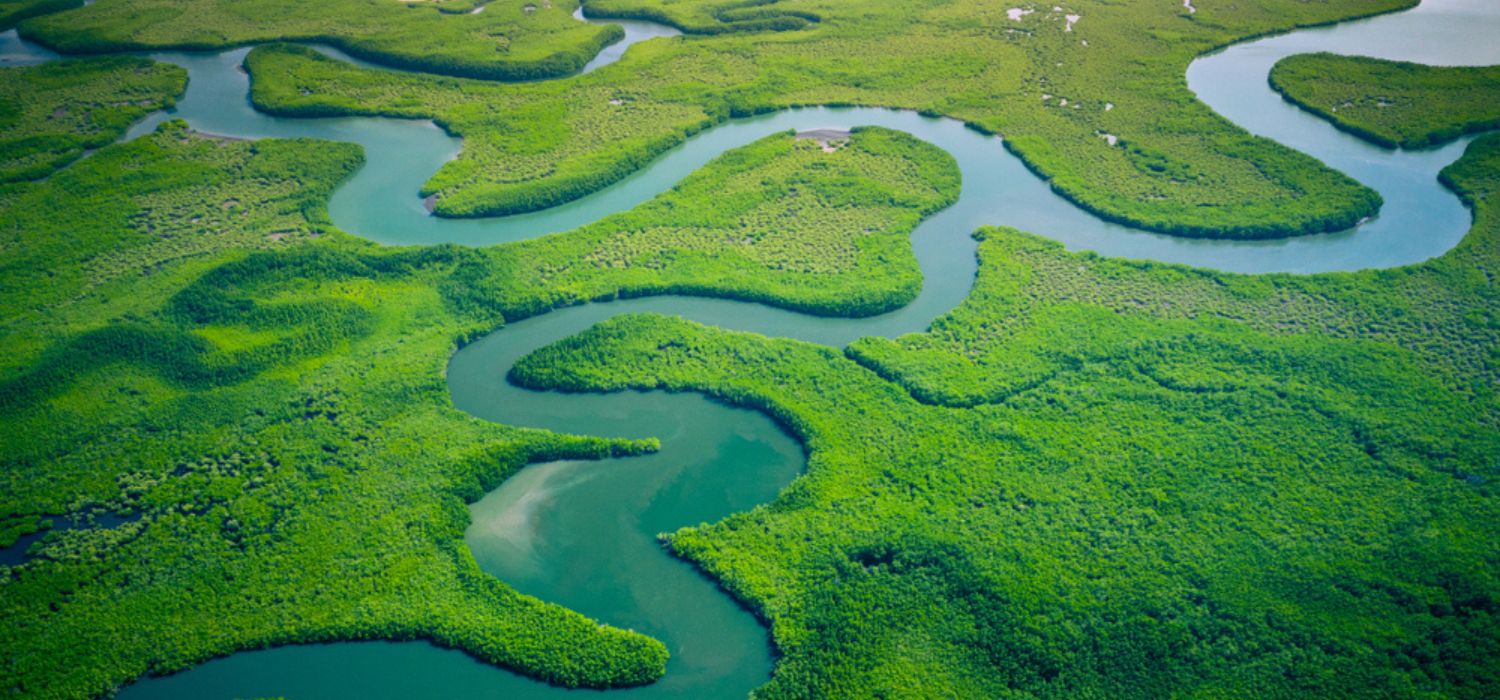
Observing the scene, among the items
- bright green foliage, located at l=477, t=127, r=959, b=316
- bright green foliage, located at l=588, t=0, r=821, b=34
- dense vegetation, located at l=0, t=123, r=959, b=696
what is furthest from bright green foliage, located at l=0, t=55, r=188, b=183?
bright green foliage, located at l=588, t=0, r=821, b=34

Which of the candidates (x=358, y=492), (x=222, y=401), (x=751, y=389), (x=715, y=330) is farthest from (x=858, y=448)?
(x=222, y=401)

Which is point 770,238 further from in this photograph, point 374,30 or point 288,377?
point 374,30

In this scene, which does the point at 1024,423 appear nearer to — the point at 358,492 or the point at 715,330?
the point at 715,330

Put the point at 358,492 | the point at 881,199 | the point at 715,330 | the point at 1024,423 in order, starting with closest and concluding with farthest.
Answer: the point at 358,492
the point at 1024,423
the point at 715,330
the point at 881,199

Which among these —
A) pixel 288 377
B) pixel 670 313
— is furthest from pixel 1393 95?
pixel 288 377

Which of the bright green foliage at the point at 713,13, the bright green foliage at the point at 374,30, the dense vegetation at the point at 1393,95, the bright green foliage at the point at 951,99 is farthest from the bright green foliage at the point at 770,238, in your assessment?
the dense vegetation at the point at 1393,95

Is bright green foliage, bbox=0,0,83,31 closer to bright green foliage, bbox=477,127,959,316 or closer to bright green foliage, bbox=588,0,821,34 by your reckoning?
bright green foliage, bbox=588,0,821,34

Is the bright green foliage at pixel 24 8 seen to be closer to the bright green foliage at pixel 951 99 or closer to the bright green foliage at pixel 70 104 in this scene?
the bright green foliage at pixel 70 104
